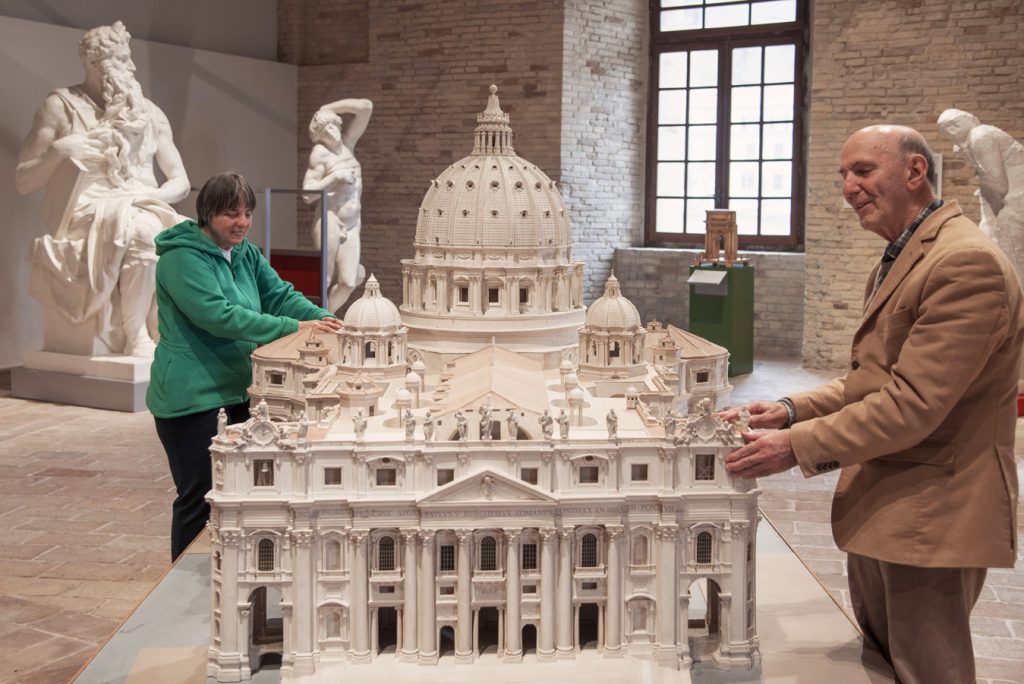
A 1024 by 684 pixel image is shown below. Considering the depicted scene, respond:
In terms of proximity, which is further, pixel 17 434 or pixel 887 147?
pixel 17 434

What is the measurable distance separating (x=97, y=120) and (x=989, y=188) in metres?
12.5

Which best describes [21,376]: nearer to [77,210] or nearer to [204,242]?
[77,210]

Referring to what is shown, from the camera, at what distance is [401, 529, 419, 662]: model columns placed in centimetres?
625

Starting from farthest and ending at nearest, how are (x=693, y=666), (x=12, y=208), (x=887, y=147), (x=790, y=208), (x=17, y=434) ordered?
1. (x=790, y=208)
2. (x=12, y=208)
3. (x=17, y=434)
4. (x=693, y=666)
5. (x=887, y=147)

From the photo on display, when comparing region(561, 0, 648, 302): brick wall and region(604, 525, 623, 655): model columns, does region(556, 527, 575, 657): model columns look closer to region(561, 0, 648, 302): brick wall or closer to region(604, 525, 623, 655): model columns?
region(604, 525, 623, 655): model columns

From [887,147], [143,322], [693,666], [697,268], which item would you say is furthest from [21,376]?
[887,147]

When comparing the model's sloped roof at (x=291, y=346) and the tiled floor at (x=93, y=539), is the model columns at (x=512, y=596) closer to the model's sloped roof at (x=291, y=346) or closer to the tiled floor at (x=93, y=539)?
the tiled floor at (x=93, y=539)

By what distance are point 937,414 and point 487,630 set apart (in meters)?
3.18

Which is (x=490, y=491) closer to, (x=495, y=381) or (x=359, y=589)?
(x=359, y=589)

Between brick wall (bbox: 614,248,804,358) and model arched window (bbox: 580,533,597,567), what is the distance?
1582 centimetres

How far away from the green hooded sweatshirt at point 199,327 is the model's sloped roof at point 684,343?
13.7 ft

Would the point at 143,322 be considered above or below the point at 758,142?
below

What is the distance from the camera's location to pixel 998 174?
16250 mm

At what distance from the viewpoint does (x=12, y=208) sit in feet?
59.3
